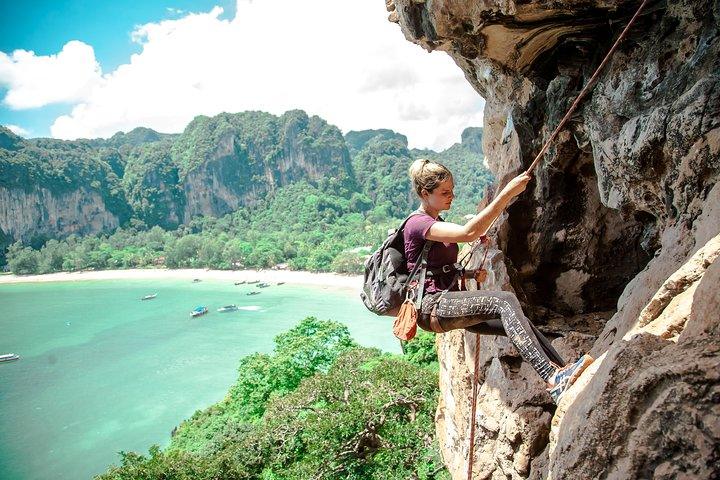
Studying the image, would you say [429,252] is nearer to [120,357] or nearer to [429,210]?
[429,210]

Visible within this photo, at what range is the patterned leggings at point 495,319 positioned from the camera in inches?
92.7

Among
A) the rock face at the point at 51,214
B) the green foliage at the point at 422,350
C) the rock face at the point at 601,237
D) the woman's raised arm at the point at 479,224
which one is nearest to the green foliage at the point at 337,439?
the rock face at the point at 601,237

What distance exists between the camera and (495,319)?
2.61 m

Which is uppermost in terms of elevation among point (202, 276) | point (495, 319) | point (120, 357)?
point (495, 319)

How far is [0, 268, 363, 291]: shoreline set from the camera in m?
48.1

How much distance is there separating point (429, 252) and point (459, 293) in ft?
0.96

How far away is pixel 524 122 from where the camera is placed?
462 centimetres

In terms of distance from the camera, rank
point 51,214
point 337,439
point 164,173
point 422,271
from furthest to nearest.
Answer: point 164,173, point 51,214, point 337,439, point 422,271

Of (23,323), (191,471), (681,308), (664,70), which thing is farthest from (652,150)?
(23,323)

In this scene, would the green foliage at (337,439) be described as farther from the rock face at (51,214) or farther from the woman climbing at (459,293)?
the rock face at (51,214)

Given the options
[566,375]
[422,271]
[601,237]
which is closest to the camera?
[566,375]

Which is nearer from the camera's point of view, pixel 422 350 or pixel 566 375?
pixel 566 375

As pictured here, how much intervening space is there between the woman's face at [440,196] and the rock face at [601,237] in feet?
3.73

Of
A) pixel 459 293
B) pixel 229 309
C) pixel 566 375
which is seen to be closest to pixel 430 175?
pixel 459 293
